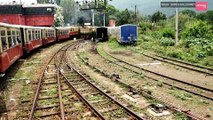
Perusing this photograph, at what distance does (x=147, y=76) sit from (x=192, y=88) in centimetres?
316

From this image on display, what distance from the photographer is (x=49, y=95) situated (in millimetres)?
12469

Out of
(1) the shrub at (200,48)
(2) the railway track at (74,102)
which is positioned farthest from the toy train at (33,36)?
(1) the shrub at (200,48)

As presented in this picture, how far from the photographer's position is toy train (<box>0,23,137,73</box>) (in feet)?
49.8

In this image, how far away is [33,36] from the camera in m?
28.7

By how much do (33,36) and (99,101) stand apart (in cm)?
1921

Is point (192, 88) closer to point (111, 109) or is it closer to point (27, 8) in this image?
point (111, 109)

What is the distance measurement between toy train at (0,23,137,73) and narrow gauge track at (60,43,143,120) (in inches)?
146

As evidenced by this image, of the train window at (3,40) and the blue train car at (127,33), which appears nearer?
the train window at (3,40)

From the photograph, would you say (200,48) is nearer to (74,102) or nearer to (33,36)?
(33,36)

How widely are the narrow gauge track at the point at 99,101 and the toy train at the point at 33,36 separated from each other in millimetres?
3707

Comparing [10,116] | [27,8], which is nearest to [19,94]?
[10,116]

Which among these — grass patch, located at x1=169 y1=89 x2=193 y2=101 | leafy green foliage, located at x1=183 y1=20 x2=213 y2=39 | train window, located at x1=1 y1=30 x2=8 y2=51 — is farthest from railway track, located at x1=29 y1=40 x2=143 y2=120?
leafy green foliage, located at x1=183 y1=20 x2=213 y2=39

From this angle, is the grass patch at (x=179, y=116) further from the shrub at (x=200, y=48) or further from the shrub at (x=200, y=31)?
the shrub at (x=200, y=31)

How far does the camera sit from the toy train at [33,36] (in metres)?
15.2
